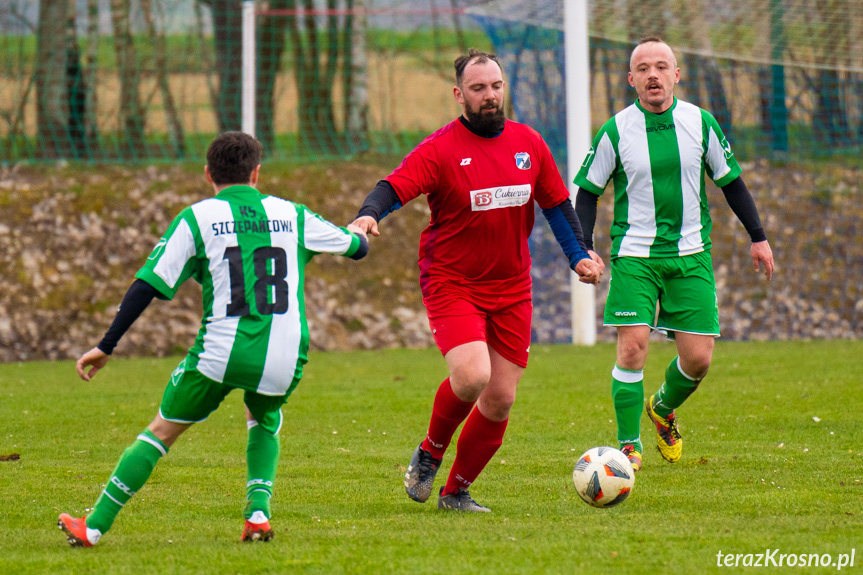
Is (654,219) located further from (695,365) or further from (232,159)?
(232,159)

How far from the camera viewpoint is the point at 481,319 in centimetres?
500

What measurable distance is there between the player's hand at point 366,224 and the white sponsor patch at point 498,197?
0.56 metres

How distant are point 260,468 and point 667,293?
2754 mm

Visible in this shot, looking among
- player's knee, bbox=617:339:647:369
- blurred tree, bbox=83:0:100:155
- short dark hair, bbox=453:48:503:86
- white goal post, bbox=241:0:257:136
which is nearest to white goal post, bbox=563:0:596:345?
white goal post, bbox=241:0:257:136

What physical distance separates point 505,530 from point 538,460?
1.92 m

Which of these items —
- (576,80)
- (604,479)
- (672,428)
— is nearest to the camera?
(604,479)

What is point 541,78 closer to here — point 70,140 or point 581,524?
point 70,140

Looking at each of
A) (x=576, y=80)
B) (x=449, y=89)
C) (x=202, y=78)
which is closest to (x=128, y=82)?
(x=202, y=78)

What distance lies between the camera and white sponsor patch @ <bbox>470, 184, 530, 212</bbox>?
4.97m

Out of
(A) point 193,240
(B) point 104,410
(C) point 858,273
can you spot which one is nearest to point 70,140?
(B) point 104,410

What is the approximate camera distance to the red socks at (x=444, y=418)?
5004 mm

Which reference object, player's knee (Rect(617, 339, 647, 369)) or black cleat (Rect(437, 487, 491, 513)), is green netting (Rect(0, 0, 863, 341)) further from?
black cleat (Rect(437, 487, 491, 513))

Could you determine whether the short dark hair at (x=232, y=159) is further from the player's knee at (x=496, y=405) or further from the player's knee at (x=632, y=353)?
the player's knee at (x=632, y=353)

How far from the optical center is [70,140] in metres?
15.7
